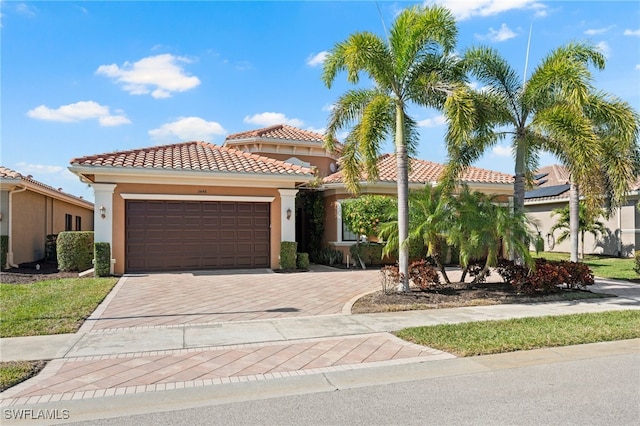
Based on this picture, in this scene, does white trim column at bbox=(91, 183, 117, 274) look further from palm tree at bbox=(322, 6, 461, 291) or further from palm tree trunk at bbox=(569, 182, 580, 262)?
palm tree trunk at bbox=(569, 182, 580, 262)

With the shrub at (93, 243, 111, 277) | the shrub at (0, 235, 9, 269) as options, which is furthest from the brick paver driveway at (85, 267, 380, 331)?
the shrub at (0, 235, 9, 269)

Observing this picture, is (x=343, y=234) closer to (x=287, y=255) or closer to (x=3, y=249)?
(x=287, y=255)

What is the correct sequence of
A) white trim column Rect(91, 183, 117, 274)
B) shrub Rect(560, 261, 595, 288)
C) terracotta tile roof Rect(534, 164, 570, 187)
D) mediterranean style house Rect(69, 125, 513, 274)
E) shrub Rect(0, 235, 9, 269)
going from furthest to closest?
1. terracotta tile roof Rect(534, 164, 570, 187)
2. shrub Rect(0, 235, 9, 269)
3. mediterranean style house Rect(69, 125, 513, 274)
4. white trim column Rect(91, 183, 117, 274)
5. shrub Rect(560, 261, 595, 288)

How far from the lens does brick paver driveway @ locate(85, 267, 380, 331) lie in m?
8.65

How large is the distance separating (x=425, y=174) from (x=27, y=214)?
1666 centimetres

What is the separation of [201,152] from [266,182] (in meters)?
3.38

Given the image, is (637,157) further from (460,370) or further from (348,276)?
(460,370)

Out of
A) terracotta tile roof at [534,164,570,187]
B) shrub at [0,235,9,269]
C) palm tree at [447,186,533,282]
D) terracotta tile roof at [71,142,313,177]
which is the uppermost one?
terracotta tile roof at [534,164,570,187]

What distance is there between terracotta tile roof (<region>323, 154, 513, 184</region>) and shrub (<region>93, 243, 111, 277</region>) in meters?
8.90

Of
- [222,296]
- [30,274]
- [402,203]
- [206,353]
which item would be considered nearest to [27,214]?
[30,274]

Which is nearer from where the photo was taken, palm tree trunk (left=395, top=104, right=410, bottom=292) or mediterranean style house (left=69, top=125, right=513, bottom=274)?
palm tree trunk (left=395, top=104, right=410, bottom=292)

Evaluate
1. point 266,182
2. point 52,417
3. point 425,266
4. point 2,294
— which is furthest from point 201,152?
point 52,417

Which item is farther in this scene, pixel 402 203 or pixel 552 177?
pixel 552 177

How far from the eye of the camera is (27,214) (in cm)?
1798
